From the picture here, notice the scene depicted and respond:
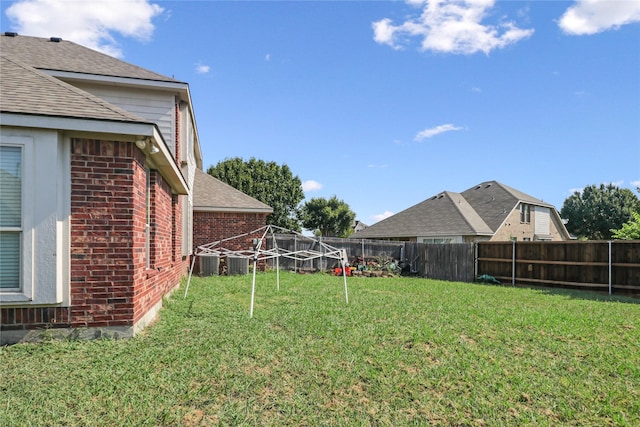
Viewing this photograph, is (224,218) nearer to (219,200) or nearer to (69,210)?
(219,200)

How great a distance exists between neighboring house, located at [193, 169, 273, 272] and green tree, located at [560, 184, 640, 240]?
132 ft

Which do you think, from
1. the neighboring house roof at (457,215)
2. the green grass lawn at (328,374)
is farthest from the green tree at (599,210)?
the green grass lawn at (328,374)

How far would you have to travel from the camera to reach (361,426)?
3.33 meters

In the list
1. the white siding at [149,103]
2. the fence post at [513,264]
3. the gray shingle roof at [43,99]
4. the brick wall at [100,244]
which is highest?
the white siding at [149,103]

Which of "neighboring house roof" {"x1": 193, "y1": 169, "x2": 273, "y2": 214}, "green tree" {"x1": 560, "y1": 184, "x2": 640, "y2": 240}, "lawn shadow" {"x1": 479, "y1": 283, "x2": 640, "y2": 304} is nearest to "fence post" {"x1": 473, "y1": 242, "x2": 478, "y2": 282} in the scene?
"lawn shadow" {"x1": 479, "y1": 283, "x2": 640, "y2": 304}

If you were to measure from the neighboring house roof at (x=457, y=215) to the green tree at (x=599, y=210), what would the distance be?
18807 mm

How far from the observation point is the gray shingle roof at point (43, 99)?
4765 mm

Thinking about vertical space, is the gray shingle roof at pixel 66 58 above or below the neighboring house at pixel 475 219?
above

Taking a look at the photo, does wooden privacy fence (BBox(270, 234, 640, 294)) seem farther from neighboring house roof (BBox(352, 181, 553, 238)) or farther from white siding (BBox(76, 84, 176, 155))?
white siding (BBox(76, 84, 176, 155))

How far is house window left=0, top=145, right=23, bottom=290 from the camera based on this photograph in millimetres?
4621

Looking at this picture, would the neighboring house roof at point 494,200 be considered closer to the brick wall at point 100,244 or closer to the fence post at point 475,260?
the fence post at point 475,260

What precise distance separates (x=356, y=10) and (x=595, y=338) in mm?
8957

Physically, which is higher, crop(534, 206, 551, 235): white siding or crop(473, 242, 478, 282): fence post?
crop(534, 206, 551, 235): white siding

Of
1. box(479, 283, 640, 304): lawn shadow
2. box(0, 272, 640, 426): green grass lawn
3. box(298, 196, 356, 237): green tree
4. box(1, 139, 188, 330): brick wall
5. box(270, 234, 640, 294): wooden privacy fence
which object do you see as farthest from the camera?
box(298, 196, 356, 237): green tree
